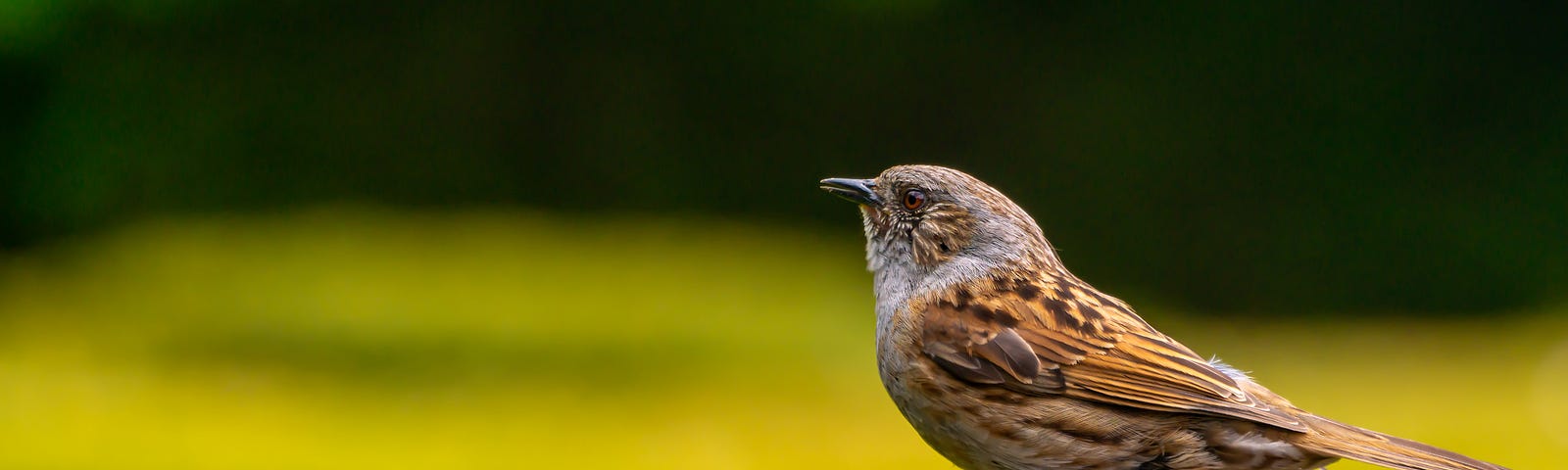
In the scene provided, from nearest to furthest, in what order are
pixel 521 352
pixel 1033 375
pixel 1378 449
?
pixel 1378 449 → pixel 1033 375 → pixel 521 352

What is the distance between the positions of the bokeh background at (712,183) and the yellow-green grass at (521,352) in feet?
0.10

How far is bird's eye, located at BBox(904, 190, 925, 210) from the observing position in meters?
3.59

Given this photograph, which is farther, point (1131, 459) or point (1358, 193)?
point (1358, 193)

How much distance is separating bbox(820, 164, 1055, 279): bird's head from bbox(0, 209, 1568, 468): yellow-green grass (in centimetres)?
274

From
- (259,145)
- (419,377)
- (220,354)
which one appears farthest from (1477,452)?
(259,145)

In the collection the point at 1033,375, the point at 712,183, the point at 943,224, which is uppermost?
the point at 712,183

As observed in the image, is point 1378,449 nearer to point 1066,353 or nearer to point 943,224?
Answer: point 1066,353

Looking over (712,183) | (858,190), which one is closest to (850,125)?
(712,183)

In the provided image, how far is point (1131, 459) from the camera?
3.12 meters

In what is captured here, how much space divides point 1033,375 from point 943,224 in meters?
0.53

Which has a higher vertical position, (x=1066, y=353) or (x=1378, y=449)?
(x=1066, y=353)

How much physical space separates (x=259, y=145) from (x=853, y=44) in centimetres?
382

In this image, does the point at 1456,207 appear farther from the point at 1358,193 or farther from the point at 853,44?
the point at 853,44

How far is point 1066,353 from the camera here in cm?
330
